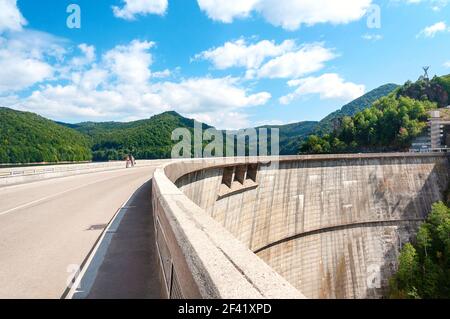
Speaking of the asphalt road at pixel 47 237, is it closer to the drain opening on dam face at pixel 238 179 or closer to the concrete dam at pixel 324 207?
the concrete dam at pixel 324 207

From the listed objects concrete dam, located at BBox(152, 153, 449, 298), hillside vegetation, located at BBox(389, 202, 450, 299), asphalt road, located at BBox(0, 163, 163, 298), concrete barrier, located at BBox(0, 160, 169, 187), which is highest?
concrete barrier, located at BBox(0, 160, 169, 187)

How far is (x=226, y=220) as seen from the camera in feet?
71.9

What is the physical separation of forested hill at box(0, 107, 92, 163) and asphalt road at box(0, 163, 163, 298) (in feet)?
209

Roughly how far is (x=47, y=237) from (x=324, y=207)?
1168 inches

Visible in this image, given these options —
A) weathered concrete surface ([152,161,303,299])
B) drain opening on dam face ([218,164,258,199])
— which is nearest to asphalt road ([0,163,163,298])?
weathered concrete surface ([152,161,303,299])

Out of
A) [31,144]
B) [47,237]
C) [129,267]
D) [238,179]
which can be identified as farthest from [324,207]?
[31,144]

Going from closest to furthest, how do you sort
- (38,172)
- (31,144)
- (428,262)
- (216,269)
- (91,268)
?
(216,269) < (91,268) < (38,172) < (428,262) < (31,144)

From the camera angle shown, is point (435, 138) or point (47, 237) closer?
point (47, 237)

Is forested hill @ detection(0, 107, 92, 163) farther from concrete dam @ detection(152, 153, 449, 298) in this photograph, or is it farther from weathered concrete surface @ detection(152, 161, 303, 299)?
weathered concrete surface @ detection(152, 161, 303, 299)

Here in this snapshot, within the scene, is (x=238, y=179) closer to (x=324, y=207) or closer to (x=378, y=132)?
(x=324, y=207)

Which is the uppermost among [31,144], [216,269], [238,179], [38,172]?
[31,144]

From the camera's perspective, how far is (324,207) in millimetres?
32406

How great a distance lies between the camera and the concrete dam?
22.9 meters
